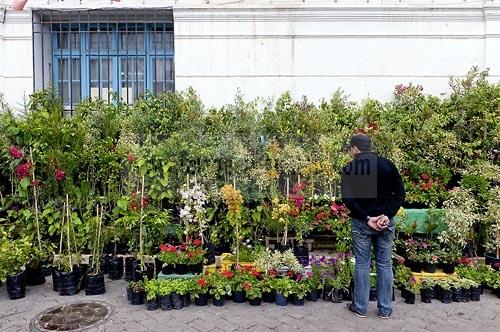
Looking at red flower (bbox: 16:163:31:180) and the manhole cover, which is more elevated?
red flower (bbox: 16:163:31:180)

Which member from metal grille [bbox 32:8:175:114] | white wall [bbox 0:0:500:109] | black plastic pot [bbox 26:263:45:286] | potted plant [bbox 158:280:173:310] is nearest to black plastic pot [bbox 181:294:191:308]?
potted plant [bbox 158:280:173:310]

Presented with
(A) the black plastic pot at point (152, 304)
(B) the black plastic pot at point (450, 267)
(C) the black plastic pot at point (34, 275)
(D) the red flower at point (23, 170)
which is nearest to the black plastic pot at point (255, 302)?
(A) the black plastic pot at point (152, 304)

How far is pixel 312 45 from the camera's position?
8.05 m

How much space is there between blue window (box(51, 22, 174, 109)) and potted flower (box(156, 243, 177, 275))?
13.0 ft

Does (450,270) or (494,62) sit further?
(494,62)

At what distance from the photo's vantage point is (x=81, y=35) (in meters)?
8.48

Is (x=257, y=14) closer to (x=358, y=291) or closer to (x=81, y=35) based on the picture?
(x=81, y=35)

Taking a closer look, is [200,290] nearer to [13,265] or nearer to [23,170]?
[13,265]

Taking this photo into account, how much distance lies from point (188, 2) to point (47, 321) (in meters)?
5.95

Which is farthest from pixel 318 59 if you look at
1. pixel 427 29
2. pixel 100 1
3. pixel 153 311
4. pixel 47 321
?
pixel 47 321

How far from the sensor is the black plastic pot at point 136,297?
17.1 ft

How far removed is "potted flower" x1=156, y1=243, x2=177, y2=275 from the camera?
545cm

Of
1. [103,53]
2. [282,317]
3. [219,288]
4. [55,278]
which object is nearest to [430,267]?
[282,317]

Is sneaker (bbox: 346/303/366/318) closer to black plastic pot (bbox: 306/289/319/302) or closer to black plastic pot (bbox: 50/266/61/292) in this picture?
black plastic pot (bbox: 306/289/319/302)
